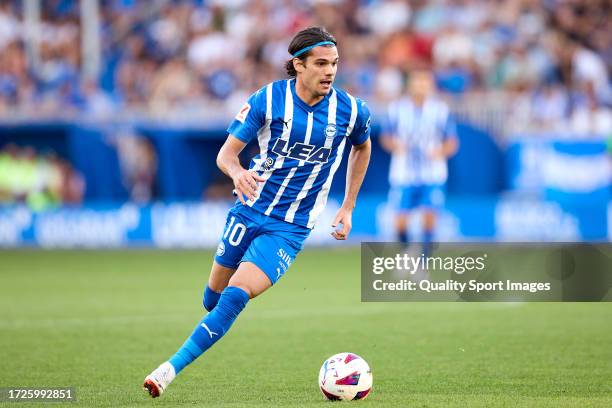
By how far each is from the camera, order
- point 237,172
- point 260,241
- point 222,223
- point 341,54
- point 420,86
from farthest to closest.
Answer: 1. point 341,54
2. point 222,223
3. point 420,86
4. point 260,241
5. point 237,172

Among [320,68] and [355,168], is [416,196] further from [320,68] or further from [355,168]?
[320,68]

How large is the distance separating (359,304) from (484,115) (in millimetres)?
7767

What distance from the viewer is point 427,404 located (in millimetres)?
6184

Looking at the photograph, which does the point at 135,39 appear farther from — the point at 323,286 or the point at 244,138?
the point at 244,138

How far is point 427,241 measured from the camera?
13.9m

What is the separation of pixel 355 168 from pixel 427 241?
692cm

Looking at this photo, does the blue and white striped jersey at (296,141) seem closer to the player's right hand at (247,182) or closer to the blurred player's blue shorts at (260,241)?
the blurred player's blue shorts at (260,241)

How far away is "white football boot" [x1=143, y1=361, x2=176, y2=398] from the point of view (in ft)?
20.1

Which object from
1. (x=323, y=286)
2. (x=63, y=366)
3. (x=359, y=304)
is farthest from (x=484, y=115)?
(x=63, y=366)

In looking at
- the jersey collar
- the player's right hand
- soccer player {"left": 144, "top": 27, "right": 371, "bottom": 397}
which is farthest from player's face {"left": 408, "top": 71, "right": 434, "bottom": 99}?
the player's right hand

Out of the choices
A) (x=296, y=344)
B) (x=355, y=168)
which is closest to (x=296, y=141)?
(x=355, y=168)

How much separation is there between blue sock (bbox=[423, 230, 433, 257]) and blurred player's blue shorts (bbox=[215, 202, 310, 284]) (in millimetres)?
6968

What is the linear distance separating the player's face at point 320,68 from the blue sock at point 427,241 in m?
7.24

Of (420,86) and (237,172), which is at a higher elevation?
(420,86)
